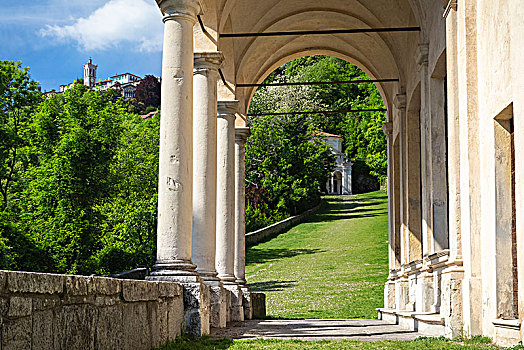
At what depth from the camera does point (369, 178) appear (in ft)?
289

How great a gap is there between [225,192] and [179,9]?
6.75 metres

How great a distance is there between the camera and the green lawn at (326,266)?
24016 millimetres

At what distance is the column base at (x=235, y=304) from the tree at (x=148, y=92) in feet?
263

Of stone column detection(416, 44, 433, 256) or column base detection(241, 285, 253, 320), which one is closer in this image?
stone column detection(416, 44, 433, 256)

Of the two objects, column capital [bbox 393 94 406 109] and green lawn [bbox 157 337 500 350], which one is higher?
column capital [bbox 393 94 406 109]

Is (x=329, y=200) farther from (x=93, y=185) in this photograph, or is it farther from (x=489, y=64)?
(x=489, y=64)

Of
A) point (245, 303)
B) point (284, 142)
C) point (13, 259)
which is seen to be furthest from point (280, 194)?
point (245, 303)

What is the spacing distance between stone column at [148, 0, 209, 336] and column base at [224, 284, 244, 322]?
641 centimetres

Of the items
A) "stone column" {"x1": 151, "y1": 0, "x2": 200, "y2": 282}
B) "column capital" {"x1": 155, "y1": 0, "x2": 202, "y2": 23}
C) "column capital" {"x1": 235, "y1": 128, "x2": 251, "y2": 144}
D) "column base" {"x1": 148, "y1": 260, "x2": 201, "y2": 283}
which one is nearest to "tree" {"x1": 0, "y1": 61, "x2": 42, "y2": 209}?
"column capital" {"x1": 235, "y1": 128, "x2": 251, "y2": 144}

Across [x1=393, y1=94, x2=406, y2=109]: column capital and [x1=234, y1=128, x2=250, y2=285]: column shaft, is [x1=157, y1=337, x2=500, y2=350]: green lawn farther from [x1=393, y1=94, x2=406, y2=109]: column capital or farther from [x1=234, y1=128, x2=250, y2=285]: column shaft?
[x1=234, y1=128, x2=250, y2=285]: column shaft

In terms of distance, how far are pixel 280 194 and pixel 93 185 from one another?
69.3ft

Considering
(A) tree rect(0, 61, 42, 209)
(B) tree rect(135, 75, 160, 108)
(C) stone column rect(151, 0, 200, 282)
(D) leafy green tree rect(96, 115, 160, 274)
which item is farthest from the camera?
(B) tree rect(135, 75, 160, 108)

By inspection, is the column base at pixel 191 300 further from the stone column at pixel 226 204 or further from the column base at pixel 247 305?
the column base at pixel 247 305

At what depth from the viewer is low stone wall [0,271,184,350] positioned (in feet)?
13.6
